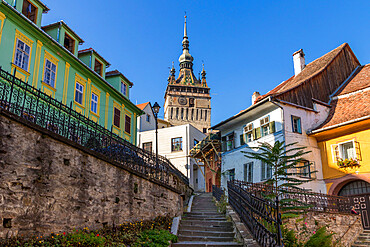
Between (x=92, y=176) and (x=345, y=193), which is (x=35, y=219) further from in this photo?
(x=345, y=193)

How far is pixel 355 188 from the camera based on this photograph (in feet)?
71.3

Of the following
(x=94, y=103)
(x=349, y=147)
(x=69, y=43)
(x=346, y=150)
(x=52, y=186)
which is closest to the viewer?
(x=52, y=186)

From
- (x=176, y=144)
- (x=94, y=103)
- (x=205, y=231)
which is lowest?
(x=205, y=231)

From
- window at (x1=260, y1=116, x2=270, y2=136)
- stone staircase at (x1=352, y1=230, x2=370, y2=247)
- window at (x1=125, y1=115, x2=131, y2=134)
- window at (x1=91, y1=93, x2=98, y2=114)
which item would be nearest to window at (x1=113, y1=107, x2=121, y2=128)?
window at (x1=125, y1=115, x2=131, y2=134)

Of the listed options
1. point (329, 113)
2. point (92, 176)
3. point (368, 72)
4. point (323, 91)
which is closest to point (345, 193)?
point (329, 113)

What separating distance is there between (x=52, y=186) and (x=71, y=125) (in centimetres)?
227

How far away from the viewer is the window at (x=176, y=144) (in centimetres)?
4053

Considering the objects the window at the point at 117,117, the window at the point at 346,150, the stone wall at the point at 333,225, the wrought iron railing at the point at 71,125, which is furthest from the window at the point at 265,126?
the wrought iron railing at the point at 71,125

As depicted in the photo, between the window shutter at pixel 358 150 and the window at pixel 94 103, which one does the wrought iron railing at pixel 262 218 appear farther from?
the window at pixel 94 103

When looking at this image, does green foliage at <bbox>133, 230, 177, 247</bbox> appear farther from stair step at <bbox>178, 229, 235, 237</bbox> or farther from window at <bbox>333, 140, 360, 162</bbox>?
window at <bbox>333, 140, 360, 162</bbox>

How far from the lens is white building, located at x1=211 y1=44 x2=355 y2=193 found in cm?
2311

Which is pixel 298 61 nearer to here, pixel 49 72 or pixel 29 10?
pixel 49 72

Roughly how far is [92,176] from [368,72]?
2407 cm

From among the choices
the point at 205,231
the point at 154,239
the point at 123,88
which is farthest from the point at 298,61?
the point at 154,239
